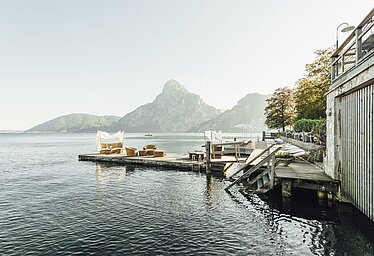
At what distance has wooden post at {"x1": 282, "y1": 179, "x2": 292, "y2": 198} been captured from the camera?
1189 cm

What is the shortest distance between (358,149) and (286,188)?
402cm

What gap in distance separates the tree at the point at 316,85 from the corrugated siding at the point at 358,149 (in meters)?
26.3

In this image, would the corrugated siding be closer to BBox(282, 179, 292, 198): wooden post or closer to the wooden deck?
the wooden deck

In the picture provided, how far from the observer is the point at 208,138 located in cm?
2400

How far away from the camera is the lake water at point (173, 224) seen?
757cm

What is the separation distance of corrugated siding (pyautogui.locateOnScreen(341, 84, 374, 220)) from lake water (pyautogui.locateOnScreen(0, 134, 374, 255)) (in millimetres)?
930

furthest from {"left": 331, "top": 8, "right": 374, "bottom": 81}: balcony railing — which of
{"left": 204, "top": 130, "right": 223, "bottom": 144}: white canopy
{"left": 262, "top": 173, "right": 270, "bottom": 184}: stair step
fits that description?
{"left": 204, "top": 130, "right": 223, "bottom": 144}: white canopy

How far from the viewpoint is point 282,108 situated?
5578 centimetres

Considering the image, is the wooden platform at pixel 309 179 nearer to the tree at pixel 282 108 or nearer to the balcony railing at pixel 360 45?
the balcony railing at pixel 360 45

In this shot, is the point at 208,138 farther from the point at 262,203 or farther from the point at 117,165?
the point at 262,203

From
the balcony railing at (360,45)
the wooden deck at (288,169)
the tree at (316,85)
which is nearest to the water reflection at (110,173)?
the wooden deck at (288,169)

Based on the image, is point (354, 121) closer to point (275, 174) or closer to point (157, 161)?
Answer: point (275, 174)

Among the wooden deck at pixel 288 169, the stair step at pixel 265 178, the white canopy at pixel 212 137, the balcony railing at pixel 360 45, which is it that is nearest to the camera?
the balcony railing at pixel 360 45

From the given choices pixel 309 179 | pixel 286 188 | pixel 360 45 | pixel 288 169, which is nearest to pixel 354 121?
pixel 360 45
